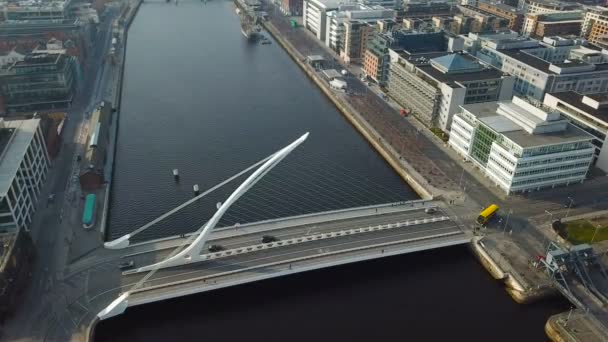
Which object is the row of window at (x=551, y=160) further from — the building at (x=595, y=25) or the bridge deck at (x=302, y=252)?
the building at (x=595, y=25)

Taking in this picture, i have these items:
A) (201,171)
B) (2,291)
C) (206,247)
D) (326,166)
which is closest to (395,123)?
(326,166)

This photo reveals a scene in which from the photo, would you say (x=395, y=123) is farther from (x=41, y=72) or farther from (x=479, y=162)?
(x=41, y=72)

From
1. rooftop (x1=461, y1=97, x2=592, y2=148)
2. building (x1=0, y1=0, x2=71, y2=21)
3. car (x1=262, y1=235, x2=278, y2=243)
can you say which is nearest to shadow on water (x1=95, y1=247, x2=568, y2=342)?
car (x1=262, y1=235, x2=278, y2=243)

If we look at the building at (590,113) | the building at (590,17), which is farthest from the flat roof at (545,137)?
the building at (590,17)

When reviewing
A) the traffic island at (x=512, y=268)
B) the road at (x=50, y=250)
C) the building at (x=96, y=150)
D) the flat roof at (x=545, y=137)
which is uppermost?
the flat roof at (x=545, y=137)

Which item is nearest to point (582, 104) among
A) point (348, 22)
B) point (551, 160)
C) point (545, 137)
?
point (545, 137)

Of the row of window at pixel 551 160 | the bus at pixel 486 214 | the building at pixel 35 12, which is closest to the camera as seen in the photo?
the bus at pixel 486 214

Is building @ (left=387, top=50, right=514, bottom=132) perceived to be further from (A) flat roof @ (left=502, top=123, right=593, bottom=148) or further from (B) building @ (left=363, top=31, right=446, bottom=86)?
(A) flat roof @ (left=502, top=123, right=593, bottom=148)
